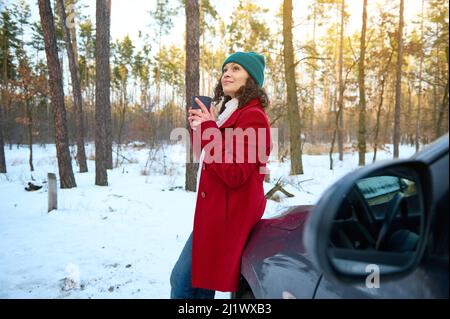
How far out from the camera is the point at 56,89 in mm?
8086

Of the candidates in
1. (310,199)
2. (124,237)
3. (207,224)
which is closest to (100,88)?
(124,237)

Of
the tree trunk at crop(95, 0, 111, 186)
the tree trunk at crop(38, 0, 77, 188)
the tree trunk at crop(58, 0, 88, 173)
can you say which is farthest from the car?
the tree trunk at crop(58, 0, 88, 173)

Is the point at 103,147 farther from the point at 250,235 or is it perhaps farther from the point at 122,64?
the point at 122,64

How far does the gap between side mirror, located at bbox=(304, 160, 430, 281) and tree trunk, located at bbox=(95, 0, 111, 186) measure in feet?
31.8

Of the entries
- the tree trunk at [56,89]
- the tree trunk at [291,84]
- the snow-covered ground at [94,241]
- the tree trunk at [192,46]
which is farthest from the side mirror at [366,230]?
the tree trunk at [291,84]

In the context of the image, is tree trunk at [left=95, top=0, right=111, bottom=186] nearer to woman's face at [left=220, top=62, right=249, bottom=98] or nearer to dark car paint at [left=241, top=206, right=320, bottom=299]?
woman's face at [left=220, top=62, right=249, bottom=98]

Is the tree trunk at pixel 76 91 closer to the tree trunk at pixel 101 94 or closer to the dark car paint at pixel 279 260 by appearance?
the tree trunk at pixel 101 94

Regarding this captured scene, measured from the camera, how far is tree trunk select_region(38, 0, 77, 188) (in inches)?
303

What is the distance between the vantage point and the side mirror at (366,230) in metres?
0.81

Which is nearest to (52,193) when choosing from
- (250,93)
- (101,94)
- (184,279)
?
(101,94)

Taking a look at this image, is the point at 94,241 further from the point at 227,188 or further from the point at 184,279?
the point at 227,188

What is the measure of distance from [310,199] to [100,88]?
8.46m

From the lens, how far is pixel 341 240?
3.43 feet

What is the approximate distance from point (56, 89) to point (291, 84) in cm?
871
